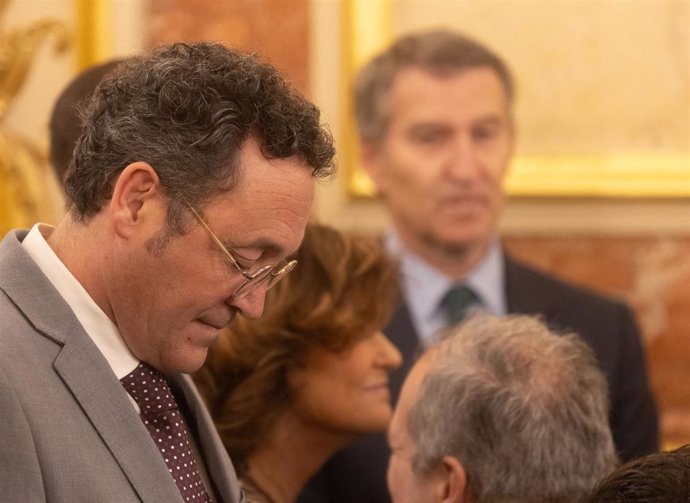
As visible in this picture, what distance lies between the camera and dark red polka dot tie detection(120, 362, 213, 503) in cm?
240

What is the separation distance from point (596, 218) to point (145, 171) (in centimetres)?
333

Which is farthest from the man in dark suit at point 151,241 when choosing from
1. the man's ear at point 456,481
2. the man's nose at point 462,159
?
the man's nose at point 462,159

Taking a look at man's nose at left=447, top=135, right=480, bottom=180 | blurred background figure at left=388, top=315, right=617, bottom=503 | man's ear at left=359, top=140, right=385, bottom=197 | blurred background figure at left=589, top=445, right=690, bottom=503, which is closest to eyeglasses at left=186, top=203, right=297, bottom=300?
blurred background figure at left=388, top=315, right=617, bottom=503

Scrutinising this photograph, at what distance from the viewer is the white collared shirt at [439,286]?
15.5 ft

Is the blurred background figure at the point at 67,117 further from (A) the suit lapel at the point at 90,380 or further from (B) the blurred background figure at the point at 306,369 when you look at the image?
(A) the suit lapel at the point at 90,380

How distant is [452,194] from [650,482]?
285 centimetres

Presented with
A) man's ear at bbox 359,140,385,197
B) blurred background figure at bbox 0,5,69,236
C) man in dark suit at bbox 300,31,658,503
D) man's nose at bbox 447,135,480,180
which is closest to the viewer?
blurred background figure at bbox 0,5,69,236

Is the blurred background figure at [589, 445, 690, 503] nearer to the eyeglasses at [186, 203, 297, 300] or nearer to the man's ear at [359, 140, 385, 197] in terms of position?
the eyeglasses at [186, 203, 297, 300]

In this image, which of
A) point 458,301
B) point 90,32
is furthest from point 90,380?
point 90,32

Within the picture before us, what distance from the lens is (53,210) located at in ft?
15.6

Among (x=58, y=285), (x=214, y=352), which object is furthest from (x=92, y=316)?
(x=214, y=352)

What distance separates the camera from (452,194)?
190 inches

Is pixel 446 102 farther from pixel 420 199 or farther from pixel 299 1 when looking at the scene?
pixel 299 1

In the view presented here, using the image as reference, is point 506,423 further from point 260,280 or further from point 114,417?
point 114,417
